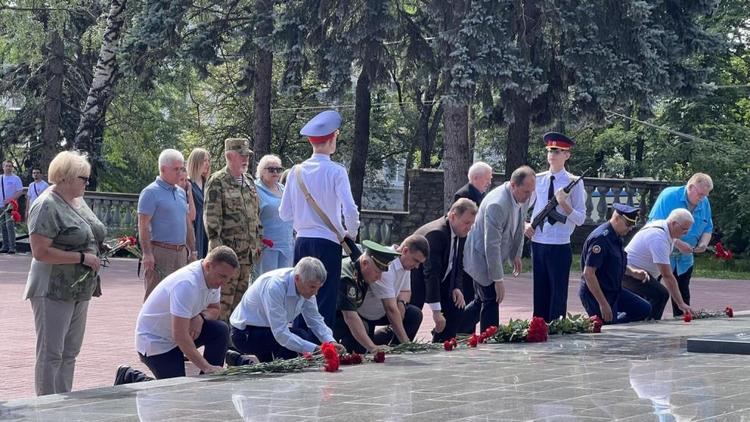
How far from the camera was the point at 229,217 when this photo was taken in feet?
36.8

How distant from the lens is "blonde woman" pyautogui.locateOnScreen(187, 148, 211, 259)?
1188cm

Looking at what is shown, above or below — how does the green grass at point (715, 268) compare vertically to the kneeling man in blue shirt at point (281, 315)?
below

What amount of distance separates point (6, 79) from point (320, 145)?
27668 millimetres

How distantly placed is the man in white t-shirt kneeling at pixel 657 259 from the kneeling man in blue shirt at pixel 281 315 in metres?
4.46

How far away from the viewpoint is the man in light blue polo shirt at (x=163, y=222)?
35.7 ft

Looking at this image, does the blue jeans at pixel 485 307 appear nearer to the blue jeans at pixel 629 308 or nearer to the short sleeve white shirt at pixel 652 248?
the blue jeans at pixel 629 308

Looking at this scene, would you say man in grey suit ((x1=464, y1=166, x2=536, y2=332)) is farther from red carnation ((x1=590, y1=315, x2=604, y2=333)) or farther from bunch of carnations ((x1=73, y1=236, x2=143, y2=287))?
bunch of carnations ((x1=73, y1=236, x2=143, y2=287))

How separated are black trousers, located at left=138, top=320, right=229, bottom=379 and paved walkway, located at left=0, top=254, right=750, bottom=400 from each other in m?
1.01

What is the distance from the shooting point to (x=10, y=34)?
3341 cm

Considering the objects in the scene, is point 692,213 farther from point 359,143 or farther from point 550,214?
point 359,143

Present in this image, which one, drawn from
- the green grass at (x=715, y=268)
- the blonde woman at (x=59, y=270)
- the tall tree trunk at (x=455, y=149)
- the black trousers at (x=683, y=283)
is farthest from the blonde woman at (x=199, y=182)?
the tall tree trunk at (x=455, y=149)

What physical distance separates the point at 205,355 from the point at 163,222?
1.70m

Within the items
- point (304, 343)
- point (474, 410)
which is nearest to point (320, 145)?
point (304, 343)

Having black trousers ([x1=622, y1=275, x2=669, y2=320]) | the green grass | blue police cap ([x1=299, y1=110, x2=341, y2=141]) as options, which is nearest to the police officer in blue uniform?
black trousers ([x1=622, y1=275, x2=669, y2=320])
